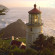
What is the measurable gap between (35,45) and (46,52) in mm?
2193

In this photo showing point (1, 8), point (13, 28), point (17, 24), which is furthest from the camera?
point (17, 24)

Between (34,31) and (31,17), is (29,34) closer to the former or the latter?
(34,31)

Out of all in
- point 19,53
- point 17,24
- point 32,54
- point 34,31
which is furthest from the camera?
point 17,24

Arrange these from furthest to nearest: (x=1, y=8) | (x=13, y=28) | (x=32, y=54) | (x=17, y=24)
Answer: (x=17, y=24) → (x=13, y=28) → (x=32, y=54) → (x=1, y=8)

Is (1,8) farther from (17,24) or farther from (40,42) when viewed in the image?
(17,24)

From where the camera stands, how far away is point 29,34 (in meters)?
12.1

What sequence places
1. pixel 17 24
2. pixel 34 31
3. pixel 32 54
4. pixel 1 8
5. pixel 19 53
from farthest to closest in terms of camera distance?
pixel 17 24, pixel 34 31, pixel 19 53, pixel 32 54, pixel 1 8

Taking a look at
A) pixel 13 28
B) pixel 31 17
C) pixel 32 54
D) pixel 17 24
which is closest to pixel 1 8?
pixel 32 54

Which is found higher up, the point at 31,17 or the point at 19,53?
the point at 31,17

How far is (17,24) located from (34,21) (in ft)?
112

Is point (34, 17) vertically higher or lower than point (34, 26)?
higher

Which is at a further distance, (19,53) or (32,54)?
(19,53)

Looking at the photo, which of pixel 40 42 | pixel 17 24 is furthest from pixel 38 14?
pixel 17 24

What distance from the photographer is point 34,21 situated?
39.4 feet
